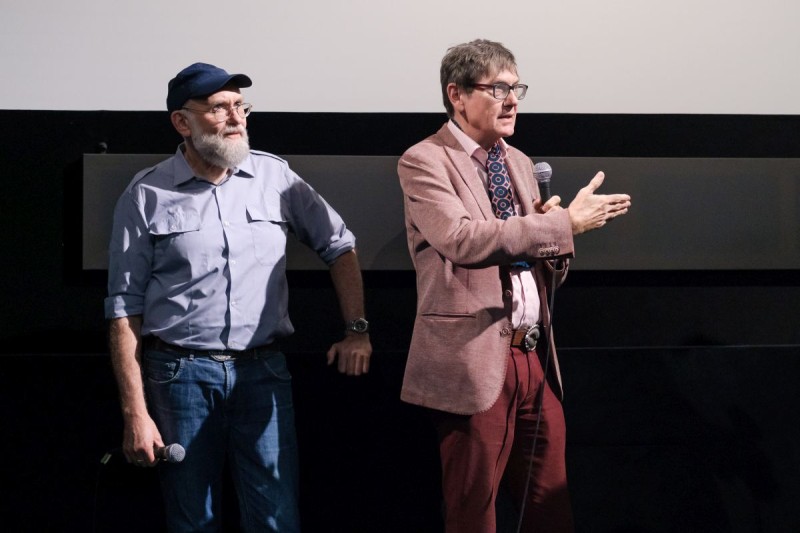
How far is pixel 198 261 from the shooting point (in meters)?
2.22

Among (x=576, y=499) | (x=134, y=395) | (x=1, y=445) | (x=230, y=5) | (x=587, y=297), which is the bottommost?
(x=576, y=499)

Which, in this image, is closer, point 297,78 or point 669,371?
point 297,78

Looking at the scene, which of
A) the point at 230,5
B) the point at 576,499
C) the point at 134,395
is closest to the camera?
the point at 134,395

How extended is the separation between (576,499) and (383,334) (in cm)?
77

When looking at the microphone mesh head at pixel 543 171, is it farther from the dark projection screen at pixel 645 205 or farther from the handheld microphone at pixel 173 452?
the handheld microphone at pixel 173 452

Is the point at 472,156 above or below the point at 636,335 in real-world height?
above

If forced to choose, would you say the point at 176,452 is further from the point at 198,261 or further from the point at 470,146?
the point at 470,146

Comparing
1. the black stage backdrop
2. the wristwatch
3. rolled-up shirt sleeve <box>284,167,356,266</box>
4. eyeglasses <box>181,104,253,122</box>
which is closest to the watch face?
the wristwatch

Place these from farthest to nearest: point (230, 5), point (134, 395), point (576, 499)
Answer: point (576, 499) < point (230, 5) < point (134, 395)

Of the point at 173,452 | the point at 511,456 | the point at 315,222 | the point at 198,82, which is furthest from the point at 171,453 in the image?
the point at 198,82

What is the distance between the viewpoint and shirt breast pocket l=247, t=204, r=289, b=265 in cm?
229

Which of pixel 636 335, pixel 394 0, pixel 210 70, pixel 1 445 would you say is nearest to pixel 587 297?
pixel 636 335

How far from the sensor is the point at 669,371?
2750 mm

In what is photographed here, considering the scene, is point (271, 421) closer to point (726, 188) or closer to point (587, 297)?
point (587, 297)
